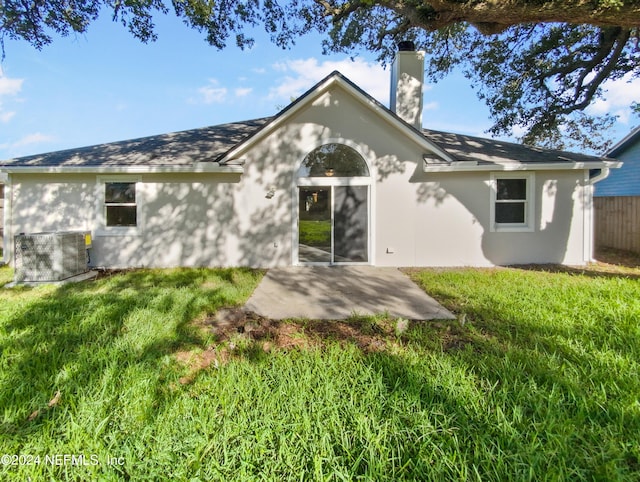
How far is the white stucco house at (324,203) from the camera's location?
920 cm

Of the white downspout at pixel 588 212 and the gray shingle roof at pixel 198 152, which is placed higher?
the gray shingle roof at pixel 198 152

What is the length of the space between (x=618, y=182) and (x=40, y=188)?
24237mm

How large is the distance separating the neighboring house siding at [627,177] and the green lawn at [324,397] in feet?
47.9

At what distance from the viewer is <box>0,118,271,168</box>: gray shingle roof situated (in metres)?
9.25

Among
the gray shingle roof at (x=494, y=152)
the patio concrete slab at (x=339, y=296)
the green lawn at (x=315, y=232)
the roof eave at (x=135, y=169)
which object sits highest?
the gray shingle roof at (x=494, y=152)

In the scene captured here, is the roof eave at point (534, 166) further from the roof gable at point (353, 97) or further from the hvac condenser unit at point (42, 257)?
the hvac condenser unit at point (42, 257)

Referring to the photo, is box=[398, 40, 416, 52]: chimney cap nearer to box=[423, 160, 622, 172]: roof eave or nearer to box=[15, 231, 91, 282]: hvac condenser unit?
box=[423, 160, 622, 172]: roof eave

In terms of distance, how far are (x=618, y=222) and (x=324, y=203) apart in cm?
1150

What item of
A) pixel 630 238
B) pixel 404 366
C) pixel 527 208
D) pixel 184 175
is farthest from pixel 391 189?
pixel 630 238

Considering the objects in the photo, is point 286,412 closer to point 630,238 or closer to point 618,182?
point 630,238

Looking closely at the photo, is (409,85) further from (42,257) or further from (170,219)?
(42,257)

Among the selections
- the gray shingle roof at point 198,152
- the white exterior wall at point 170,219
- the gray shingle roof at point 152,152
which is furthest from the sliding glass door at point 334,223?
the gray shingle roof at point 152,152

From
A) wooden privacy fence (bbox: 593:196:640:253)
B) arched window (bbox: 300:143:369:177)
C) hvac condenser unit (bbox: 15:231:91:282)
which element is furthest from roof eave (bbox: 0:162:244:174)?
wooden privacy fence (bbox: 593:196:640:253)

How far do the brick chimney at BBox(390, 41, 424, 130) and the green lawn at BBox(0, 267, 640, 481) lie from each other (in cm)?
717
